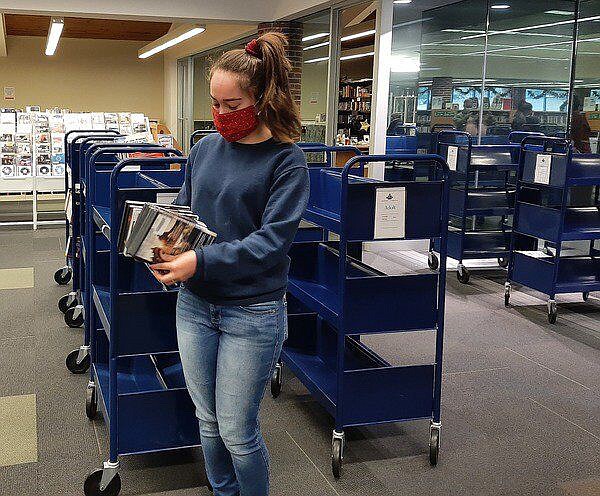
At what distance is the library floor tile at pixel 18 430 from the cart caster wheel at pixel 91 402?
0.25m

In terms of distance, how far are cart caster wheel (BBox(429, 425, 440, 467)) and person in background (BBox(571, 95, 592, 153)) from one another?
4650 millimetres

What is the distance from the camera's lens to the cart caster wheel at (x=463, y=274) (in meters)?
6.34

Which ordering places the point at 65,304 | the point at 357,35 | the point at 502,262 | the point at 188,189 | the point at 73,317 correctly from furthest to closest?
the point at 357,35, the point at 502,262, the point at 65,304, the point at 73,317, the point at 188,189

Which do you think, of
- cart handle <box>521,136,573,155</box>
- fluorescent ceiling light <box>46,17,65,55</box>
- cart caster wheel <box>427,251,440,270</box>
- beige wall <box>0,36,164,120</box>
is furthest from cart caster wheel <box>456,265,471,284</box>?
beige wall <box>0,36,164,120</box>

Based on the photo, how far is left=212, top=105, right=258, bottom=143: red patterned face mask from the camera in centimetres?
193

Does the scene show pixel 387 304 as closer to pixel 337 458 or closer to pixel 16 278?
pixel 337 458

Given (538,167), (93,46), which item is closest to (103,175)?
(538,167)

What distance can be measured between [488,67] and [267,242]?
6.31 meters

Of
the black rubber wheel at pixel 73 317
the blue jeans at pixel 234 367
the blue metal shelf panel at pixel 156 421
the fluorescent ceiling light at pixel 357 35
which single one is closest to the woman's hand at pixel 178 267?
the blue jeans at pixel 234 367

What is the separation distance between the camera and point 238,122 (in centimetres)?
193

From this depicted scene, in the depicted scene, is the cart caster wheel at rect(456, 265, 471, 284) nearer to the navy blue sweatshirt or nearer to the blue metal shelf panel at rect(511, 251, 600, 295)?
the blue metal shelf panel at rect(511, 251, 600, 295)

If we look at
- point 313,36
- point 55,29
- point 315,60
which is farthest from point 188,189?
point 55,29

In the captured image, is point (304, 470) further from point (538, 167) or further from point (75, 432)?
point (538, 167)

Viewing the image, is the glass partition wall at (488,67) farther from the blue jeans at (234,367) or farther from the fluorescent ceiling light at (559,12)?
the blue jeans at (234,367)
